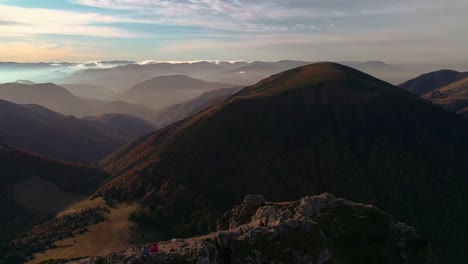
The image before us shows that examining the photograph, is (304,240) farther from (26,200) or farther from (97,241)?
(26,200)

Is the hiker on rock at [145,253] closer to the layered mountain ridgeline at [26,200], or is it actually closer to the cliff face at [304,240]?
the cliff face at [304,240]

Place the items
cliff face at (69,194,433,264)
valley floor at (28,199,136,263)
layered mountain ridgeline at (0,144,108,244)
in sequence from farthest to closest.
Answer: layered mountain ridgeline at (0,144,108,244) → valley floor at (28,199,136,263) → cliff face at (69,194,433,264)

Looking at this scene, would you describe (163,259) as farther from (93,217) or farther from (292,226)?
(93,217)

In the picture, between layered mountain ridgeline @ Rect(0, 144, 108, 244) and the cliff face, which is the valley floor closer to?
layered mountain ridgeline @ Rect(0, 144, 108, 244)

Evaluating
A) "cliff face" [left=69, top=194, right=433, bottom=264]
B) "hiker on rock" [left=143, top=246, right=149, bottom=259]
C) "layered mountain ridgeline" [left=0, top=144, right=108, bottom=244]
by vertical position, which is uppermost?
"hiker on rock" [left=143, top=246, right=149, bottom=259]

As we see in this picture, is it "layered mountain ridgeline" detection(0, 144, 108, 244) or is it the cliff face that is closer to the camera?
the cliff face

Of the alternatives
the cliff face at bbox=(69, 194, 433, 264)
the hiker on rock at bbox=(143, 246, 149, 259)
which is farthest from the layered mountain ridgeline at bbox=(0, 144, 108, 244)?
the hiker on rock at bbox=(143, 246, 149, 259)

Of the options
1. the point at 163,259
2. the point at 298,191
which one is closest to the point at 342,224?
the point at 163,259

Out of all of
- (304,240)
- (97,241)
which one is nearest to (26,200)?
(97,241)

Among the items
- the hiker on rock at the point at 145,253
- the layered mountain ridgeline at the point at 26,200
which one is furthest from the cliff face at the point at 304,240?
the layered mountain ridgeline at the point at 26,200

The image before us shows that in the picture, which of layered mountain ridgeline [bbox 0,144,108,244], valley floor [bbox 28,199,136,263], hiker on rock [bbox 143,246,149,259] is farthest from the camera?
layered mountain ridgeline [bbox 0,144,108,244]
